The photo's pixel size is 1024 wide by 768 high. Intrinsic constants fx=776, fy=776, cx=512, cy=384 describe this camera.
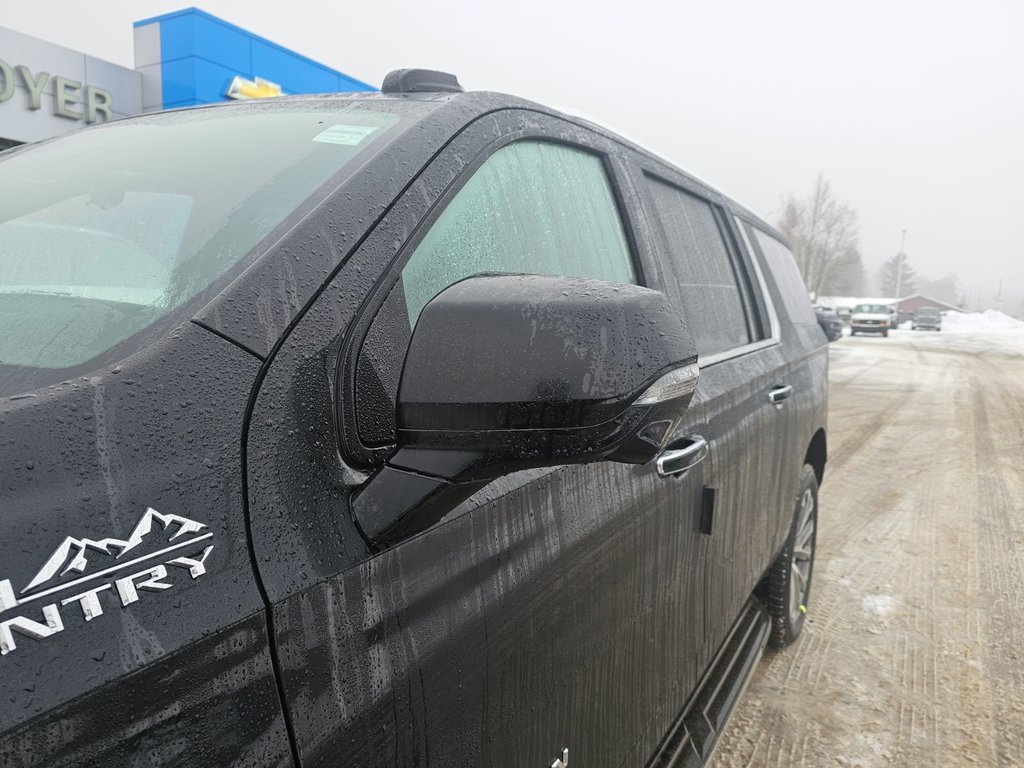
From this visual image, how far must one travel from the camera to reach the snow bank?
45128mm

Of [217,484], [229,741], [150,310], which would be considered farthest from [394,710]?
[150,310]

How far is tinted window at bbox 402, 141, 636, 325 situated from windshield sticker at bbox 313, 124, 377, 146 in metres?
0.20

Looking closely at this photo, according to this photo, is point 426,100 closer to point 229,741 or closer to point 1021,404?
→ point 229,741

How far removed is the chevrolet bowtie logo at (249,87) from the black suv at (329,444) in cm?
1258

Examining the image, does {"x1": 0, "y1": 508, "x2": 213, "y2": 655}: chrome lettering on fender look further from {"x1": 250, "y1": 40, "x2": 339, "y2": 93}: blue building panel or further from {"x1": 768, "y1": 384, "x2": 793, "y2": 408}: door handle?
{"x1": 250, "y1": 40, "x2": 339, "y2": 93}: blue building panel

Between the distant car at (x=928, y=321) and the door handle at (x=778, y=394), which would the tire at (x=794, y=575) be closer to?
the door handle at (x=778, y=394)

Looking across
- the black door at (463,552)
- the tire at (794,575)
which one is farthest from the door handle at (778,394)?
the black door at (463,552)

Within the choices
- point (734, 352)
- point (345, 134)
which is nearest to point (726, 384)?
point (734, 352)

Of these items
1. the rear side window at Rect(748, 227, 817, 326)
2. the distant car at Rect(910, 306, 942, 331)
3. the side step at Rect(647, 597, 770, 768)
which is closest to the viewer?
the side step at Rect(647, 597, 770, 768)

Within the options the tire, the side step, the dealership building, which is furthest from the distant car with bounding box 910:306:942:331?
the side step

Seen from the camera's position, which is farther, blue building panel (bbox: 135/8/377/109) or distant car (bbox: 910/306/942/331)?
distant car (bbox: 910/306/942/331)

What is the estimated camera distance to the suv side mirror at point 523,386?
841 mm

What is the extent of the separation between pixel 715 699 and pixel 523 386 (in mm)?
1821

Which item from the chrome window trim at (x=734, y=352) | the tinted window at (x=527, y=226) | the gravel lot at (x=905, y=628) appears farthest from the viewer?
the gravel lot at (x=905, y=628)
